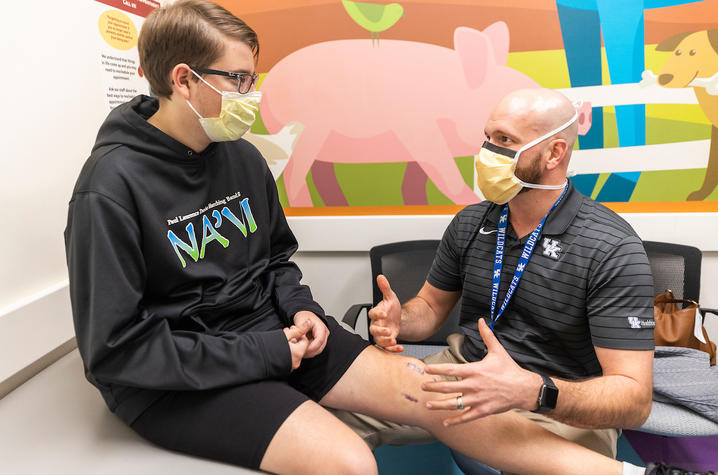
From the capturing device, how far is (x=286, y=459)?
107 cm

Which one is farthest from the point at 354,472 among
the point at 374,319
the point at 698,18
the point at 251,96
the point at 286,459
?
the point at 698,18

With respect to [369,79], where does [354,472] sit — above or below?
below

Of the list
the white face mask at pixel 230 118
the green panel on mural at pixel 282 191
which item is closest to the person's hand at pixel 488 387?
the white face mask at pixel 230 118

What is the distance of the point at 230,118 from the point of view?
1.32 m

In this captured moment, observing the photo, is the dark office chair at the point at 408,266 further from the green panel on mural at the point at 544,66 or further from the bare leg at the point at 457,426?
the green panel on mural at the point at 544,66

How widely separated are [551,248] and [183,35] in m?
1.20

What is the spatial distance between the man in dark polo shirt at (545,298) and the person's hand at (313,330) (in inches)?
6.8

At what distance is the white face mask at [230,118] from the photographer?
1.31 meters

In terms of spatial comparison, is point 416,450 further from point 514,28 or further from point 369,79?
point 514,28

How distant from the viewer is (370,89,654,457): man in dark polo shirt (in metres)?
1.14

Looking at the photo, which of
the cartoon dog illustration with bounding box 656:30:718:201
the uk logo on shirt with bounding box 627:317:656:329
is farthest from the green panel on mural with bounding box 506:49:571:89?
the uk logo on shirt with bounding box 627:317:656:329

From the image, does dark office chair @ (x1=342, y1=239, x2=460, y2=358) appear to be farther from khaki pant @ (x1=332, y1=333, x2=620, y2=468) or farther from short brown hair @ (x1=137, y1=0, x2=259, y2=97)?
short brown hair @ (x1=137, y1=0, x2=259, y2=97)

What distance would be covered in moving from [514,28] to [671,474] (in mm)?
1690

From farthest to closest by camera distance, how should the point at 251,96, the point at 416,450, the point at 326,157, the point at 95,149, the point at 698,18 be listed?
1. the point at 326,157
2. the point at 416,450
3. the point at 698,18
4. the point at 251,96
5. the point at 95,149
